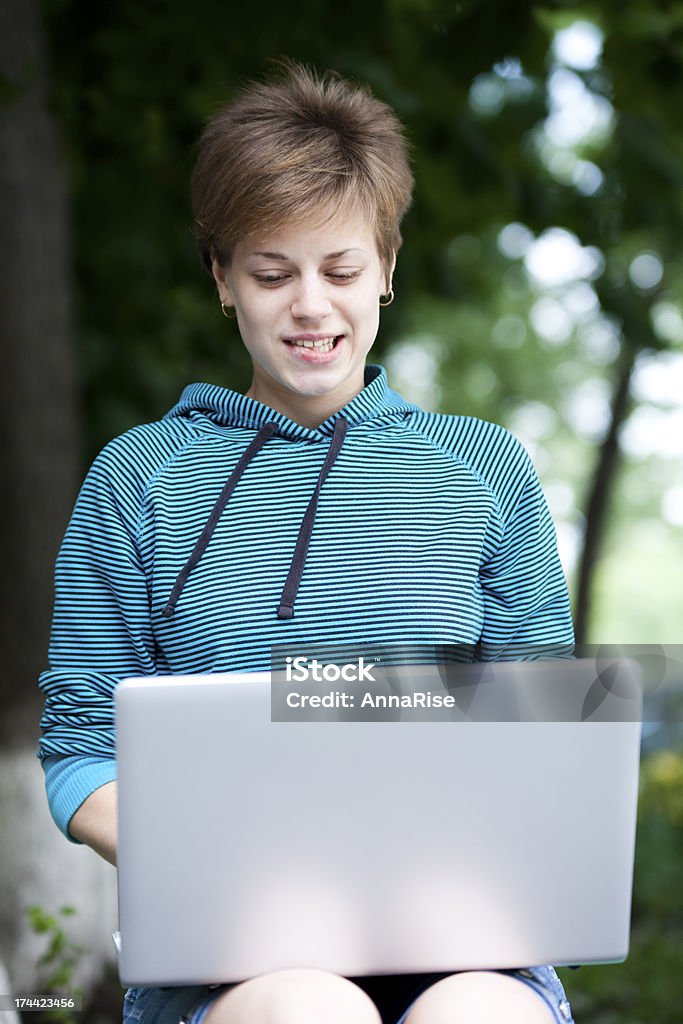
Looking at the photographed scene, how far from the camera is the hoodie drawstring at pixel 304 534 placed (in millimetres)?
1893

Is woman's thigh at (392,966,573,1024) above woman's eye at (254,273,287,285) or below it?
below

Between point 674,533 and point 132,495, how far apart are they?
80.2 ft

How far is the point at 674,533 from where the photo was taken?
25.4 m

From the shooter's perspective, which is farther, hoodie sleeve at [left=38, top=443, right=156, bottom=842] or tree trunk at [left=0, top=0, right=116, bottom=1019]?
tree trunk at [left=0, top=0, right=116, bottom=1019]

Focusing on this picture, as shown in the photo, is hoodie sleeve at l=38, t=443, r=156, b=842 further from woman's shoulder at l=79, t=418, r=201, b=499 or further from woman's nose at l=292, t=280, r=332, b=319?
woman's nose at l=292, t=280, r=332, b=319

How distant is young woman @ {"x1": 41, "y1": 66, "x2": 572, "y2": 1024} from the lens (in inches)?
74.5

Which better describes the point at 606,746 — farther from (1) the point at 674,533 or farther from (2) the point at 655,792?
(1) the point at 674,533

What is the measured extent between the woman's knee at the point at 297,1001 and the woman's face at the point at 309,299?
84cm

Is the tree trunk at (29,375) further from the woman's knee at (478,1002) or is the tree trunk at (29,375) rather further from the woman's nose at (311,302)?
the woman's knee at (478,1002)

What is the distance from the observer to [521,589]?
1990 millimetres

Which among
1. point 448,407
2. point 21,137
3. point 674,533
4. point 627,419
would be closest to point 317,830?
point 21,137

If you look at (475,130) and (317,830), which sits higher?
(475,130)

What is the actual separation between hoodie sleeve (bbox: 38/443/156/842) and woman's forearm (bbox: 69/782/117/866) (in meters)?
0.06

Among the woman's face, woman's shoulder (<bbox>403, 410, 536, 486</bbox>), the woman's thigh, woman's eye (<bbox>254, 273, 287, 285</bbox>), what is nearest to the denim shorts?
the woman's thigh
